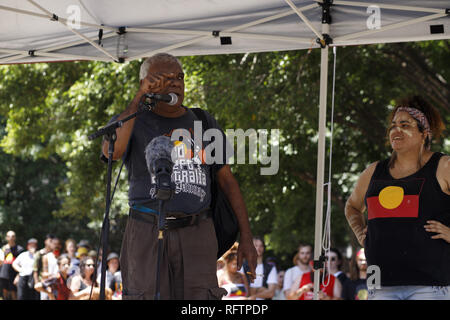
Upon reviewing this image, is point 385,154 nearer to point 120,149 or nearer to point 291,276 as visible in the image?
point 291,276

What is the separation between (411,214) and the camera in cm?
361

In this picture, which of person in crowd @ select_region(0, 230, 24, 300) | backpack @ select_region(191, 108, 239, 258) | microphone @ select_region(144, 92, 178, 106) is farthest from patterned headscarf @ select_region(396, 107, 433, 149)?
person in crowd @ select_region(0, 230, 24, 300)

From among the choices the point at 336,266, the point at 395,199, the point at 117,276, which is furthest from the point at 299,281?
the point at 395,199

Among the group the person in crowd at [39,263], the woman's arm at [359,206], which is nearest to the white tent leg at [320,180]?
the woman's arm at [359,206]

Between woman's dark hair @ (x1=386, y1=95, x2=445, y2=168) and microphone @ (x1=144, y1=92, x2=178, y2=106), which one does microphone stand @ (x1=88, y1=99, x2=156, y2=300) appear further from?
woman's dark hair @ (x1=386, y1=95, x2=445, y2=168)

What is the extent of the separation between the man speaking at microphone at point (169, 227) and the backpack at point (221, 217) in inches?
5.0

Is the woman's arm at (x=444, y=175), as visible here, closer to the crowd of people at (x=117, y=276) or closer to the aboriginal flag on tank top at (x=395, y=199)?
the aboriginal flag on tank top at (x=395, y=199)

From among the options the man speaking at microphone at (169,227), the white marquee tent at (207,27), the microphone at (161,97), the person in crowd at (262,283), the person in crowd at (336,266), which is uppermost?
the white marquee tent at (207,27)

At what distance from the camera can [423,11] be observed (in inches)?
169

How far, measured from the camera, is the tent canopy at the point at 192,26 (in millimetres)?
4441

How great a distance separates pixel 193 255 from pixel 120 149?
698 millimetres

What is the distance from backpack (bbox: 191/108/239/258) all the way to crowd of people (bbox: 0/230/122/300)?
238 inches

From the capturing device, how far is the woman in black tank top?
139 inches

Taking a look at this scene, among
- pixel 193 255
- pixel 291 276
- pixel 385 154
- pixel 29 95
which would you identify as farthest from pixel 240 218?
pixel 29 95
